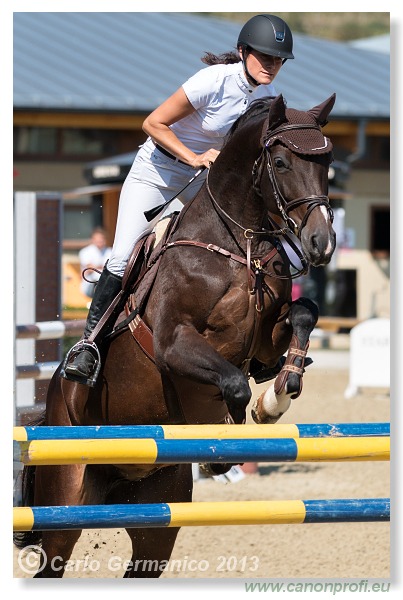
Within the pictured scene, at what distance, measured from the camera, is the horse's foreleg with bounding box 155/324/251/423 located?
12.3ft

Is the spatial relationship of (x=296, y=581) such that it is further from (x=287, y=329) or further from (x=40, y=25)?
(x=40, y=25)

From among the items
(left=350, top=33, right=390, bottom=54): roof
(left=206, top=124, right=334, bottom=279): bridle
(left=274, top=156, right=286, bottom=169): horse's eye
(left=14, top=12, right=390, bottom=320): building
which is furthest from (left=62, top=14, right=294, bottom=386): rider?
(left=350, top=33, right=390, bottom=54): roof

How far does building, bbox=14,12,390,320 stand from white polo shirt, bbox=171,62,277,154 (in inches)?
416

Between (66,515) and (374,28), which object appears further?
(374,28)

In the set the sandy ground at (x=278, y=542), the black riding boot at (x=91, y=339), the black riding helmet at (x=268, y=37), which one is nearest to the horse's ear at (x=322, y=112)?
the black riding helmet at (x=268, y=37)

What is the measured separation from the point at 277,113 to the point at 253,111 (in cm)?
26

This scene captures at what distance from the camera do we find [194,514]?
3.31 meters

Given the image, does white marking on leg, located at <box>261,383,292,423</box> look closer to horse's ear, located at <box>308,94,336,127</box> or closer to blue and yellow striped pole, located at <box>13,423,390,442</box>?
blue and yellow striped pole, located at <box>13,423,390,442</box>

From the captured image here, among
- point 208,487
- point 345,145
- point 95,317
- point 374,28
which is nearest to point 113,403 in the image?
point 95,317

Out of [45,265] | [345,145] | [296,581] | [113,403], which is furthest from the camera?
[345,145]

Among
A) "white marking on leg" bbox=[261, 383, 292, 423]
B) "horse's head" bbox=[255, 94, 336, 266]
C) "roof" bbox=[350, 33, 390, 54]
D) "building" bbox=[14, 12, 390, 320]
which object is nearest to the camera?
"horse's head" bbox=[255, 94, 336, 266]

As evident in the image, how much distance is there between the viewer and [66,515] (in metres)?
3.17

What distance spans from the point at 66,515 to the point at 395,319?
132 centimetres

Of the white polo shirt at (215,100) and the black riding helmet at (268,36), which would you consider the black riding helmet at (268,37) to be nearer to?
the black riding helmet at (268,36)
